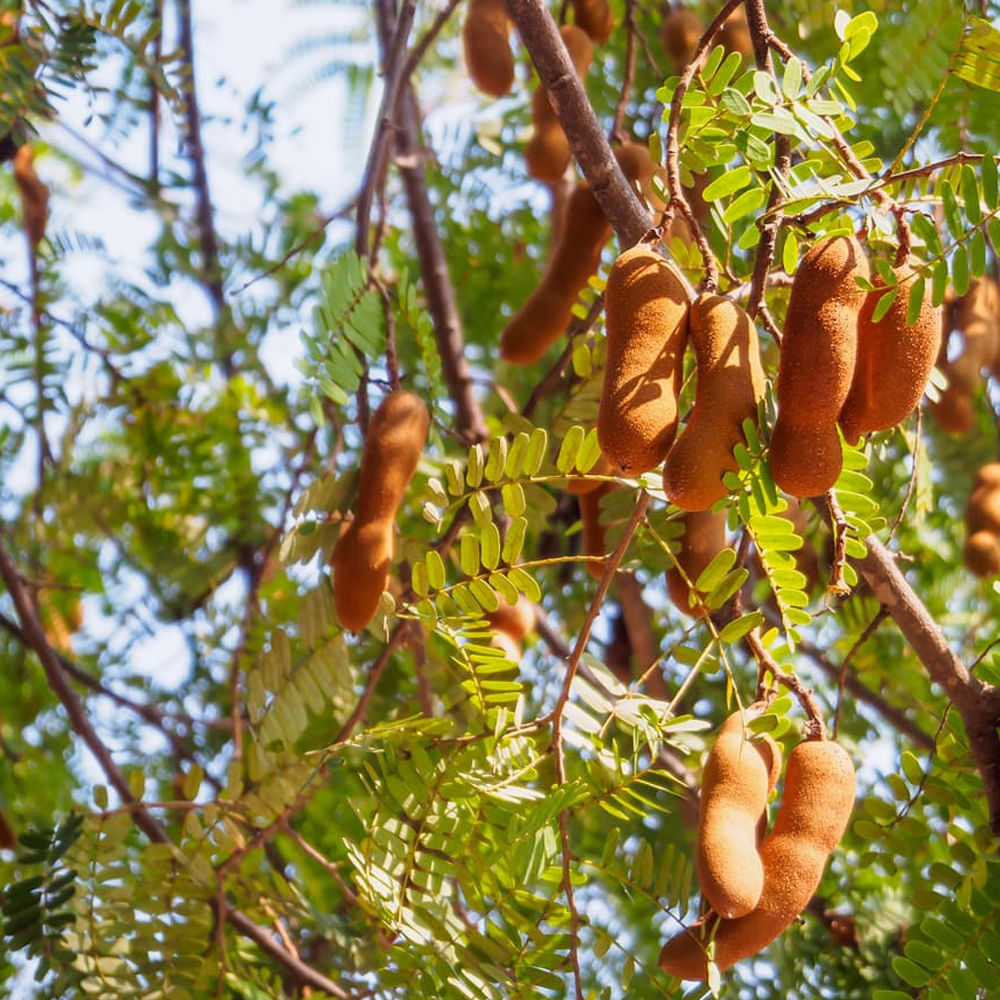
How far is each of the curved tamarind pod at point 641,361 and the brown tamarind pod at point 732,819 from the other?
12 cm

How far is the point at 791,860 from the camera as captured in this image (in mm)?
525

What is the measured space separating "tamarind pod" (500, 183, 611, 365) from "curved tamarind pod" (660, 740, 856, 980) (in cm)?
34

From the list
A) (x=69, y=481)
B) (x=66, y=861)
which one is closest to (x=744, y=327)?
(x=66, y=861)

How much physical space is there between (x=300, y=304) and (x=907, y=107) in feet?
1.97

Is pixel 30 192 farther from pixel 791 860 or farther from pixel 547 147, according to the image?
pixel 791 860

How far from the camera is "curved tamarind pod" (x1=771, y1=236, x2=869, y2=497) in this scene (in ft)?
1.55

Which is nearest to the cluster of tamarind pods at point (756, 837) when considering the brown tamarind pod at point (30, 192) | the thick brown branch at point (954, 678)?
the thick brown branch at point (954, 678)

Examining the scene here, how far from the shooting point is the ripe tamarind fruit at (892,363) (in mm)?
490

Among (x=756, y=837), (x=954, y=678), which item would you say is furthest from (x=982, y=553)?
(x=756, y=837)

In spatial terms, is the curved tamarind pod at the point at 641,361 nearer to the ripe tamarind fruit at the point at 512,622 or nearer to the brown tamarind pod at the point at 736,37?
the ripe tamarind fruit at the point at 512,622

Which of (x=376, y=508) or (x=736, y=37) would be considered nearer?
(x=376, y=508)

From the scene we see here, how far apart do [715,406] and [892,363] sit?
66 millimetres

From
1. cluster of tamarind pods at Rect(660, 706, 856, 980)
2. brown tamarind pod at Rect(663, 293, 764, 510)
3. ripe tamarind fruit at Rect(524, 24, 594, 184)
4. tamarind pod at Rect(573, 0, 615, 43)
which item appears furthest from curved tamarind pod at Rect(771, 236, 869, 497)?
tamarind pod at Rect(573, 0, 615, 43)

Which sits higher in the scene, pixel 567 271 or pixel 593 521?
pixel 567 271
